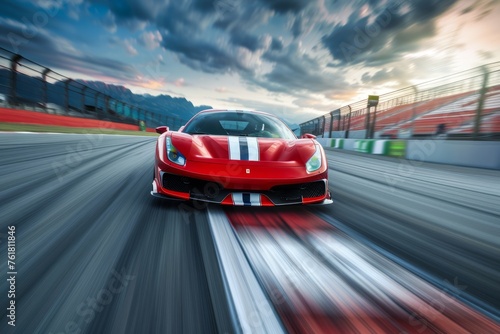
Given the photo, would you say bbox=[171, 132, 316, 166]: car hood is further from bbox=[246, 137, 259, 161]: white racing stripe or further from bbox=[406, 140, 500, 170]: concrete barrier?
bbox=[406, 140, 500, 170]: concrete barrier

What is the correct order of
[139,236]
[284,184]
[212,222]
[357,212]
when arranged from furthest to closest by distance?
1. [357,212]
2. [284,184]
3. [212,222]
4. [139,236]

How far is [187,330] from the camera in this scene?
0.81 meters

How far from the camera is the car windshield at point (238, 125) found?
3.13 meters

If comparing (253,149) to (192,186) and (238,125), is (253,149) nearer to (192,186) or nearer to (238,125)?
(192,186)

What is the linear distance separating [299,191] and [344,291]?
108 centimetres

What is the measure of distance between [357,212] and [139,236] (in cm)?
168

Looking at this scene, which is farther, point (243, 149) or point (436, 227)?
point (243, 149)

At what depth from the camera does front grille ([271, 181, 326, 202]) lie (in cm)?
207

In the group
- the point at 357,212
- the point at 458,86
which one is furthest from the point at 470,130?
the point at 357,212

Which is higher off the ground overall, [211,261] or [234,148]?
[234,148]

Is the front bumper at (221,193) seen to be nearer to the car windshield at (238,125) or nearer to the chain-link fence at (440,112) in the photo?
the car windshield at (238,125)

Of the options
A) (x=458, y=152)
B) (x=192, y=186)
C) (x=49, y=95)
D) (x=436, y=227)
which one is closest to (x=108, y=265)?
(x=192, y=186)

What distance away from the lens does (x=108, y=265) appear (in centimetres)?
117

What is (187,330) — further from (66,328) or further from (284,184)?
(284,184)
